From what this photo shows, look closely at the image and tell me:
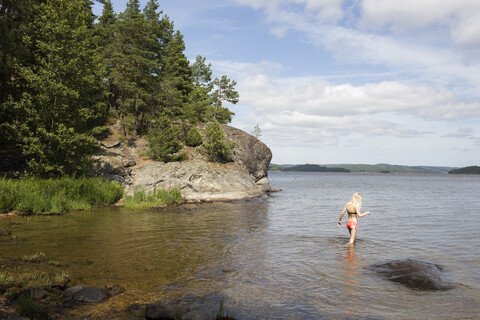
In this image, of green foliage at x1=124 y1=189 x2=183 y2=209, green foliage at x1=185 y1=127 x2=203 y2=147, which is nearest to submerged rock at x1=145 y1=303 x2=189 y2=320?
green foliage at x1=124 y1=189 x2=183 y2=209

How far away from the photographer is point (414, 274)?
10422 millimetres

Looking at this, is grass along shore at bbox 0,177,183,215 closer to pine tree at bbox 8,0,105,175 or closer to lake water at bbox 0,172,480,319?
pine tree at bbox 8,0,105,175

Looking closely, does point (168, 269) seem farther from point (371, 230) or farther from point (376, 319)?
point (371, 230)

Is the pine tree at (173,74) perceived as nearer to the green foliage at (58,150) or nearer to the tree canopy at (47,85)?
the tree canopy at (47,85)

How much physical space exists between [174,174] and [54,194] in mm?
13489

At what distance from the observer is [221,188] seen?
3675cm

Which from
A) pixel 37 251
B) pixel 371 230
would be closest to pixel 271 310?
pixel 37 251

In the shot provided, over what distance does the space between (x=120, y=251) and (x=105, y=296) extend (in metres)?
5.28

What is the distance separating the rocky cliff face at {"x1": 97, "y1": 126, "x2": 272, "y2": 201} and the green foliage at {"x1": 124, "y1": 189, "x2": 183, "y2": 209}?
183cm

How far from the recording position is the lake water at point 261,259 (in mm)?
8328

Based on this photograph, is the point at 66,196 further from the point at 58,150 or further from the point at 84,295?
the point at 84,295

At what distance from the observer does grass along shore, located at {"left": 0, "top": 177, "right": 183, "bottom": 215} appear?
67.3ft

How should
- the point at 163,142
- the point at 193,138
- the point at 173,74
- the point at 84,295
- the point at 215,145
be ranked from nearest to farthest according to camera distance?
the point at 84,295 → the point at 163,142 → the point at 215,145 → the point at 193,138 → the point at 173,74

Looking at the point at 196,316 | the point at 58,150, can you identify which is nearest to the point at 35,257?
the point at 196,316
